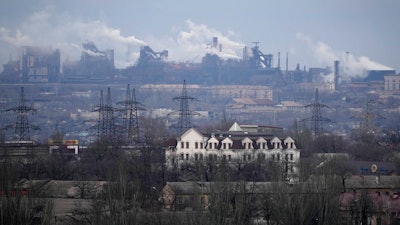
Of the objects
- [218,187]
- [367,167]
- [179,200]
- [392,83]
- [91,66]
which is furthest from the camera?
[91,66]

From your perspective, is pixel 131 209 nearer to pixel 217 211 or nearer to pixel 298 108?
pixel 217 211

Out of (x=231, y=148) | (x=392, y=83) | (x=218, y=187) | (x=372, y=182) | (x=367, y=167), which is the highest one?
(x=392, y=83)

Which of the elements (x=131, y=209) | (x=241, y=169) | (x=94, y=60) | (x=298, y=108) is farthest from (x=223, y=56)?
(x=131, y=209)

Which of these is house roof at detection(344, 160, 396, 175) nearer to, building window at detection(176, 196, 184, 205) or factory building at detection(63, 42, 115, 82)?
building window at detection(176, 196, 184, 205)

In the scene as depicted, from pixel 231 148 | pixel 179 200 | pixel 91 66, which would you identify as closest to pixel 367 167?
pixel 231 148

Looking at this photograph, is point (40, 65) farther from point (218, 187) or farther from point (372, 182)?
point (218, 187)

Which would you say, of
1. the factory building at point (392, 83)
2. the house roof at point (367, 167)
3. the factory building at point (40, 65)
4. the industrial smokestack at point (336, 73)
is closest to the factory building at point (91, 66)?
the factory building at point (40, 65)

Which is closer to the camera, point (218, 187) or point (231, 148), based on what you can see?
point (218, 187)

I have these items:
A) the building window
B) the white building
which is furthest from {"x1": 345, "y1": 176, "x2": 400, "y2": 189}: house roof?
the white building

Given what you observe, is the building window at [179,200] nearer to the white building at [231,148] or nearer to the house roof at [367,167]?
the house roof at [367,167]
